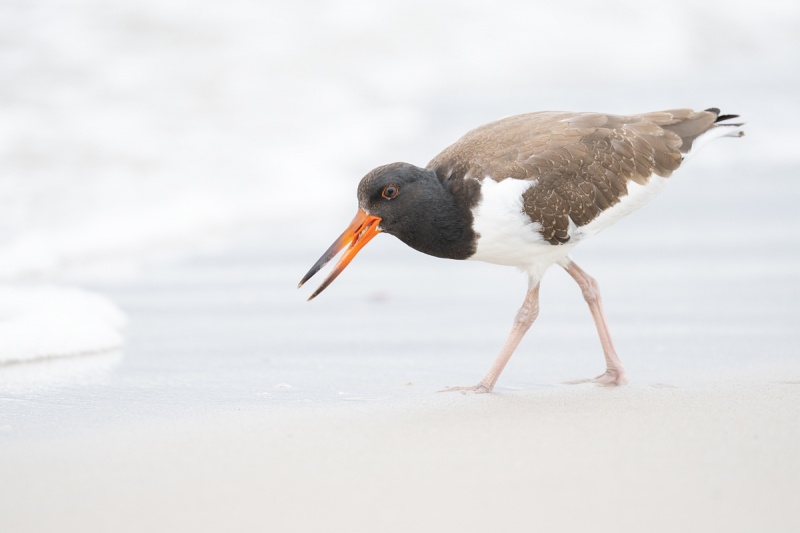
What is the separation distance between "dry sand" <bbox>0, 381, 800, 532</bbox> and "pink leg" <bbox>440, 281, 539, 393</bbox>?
0.52 metres

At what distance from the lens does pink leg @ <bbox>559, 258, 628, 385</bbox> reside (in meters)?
5.84

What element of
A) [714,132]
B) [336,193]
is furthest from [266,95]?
[714,132]

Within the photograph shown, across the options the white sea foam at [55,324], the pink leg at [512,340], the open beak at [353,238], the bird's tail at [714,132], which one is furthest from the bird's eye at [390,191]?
the white sea foam at [55,324]

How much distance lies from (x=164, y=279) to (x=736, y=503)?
5.74m

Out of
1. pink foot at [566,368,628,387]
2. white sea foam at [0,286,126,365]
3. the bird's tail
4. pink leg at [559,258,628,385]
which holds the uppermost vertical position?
the bird's tail

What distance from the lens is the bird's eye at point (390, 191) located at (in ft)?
18.7

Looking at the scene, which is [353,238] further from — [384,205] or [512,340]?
[512,340]

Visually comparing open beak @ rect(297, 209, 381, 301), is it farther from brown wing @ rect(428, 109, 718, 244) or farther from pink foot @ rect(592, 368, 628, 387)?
pink foot @ rect(592, 368, 628, 387)

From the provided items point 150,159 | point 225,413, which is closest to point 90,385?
point 225,413

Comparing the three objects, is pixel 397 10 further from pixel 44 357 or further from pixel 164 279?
pixel 44 357

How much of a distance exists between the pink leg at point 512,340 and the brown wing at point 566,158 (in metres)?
0.43

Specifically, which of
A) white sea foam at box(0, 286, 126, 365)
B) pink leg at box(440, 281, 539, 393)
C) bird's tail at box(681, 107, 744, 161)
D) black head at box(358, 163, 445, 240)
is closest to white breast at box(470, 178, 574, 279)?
black head at box(358, 163, 445, 240)

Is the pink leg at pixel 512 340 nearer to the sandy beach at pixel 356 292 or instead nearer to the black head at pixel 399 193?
the sandy beach at pixel 356 292

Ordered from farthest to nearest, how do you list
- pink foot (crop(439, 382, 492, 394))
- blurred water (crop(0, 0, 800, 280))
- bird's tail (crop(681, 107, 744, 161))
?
blurred water (crop(0, 0, 800, 280))
bird's tail (crop(681, 107, 744, 161))
pink foot (crop(439, 382, 492, 394))
